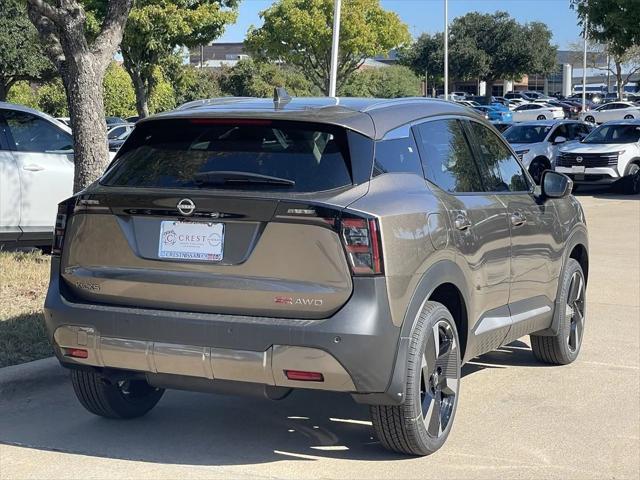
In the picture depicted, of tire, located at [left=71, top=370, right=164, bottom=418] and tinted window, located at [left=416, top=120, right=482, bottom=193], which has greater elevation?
tinted window, located at [left=416, top=120, right=482, bottom=193]

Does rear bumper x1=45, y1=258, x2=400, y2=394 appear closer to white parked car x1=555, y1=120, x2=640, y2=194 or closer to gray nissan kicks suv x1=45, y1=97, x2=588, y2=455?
gray nissan kicks suv x1=45, y1=97, x2=588, y2=455

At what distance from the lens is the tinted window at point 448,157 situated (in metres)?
5.54

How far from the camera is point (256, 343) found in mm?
4574

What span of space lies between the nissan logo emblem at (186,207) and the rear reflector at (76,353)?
0.87 m

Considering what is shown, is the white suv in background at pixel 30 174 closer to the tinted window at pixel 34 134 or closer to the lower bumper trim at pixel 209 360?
the tinted window at pixel 34 134

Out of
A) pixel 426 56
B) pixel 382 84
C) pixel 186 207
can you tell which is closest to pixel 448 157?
pixel 186 207

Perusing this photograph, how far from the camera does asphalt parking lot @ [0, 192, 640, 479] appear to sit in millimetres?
5039

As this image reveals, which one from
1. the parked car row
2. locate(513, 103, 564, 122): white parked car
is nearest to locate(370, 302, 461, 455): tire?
the parked car row

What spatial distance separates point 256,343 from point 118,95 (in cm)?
4240

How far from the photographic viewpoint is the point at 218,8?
30.4 m

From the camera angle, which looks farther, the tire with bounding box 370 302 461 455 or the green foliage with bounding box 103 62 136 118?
the green foliage with bounding box 103 62 136 118

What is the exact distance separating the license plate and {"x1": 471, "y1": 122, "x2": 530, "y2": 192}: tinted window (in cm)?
211

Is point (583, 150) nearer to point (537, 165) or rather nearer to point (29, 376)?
point (537, 165)

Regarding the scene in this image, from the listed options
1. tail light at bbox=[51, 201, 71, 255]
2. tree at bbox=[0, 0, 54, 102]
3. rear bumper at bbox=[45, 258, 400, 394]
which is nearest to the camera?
rear bumper at bbox=[45, 258, 400, 394]
